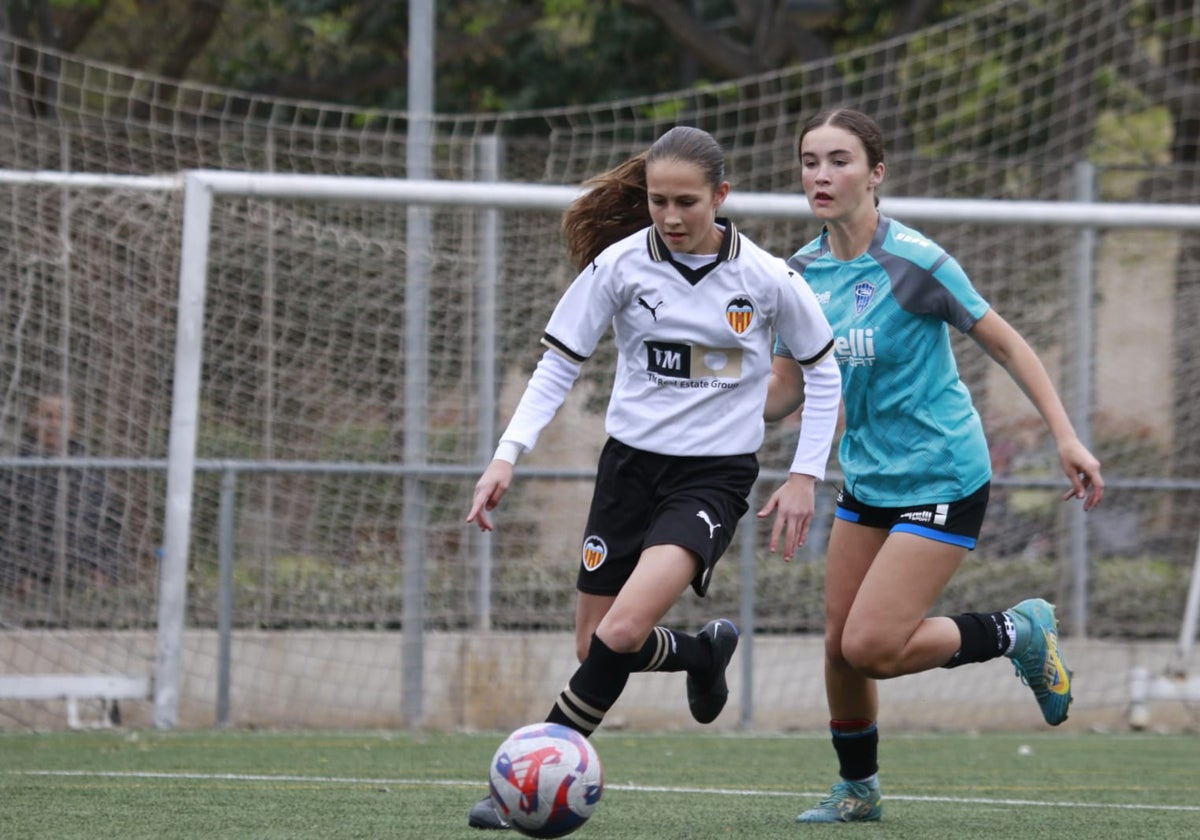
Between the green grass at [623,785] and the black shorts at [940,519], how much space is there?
0.85 metres

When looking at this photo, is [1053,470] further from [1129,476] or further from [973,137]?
[973,137]

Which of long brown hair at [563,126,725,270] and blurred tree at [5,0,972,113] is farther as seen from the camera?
blurred tree at [5,0,972,113]

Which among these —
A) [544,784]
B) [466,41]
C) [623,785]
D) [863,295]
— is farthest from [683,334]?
[466,41]

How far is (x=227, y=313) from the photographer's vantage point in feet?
29.2

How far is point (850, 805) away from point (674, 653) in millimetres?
729

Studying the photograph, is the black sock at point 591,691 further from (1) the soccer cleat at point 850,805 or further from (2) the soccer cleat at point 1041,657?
(2) the soccer cleat at point 1041,657

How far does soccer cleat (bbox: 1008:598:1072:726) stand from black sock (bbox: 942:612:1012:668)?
59 millimetres

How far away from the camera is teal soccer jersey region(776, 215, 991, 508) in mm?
4977

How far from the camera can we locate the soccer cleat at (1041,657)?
5207mm

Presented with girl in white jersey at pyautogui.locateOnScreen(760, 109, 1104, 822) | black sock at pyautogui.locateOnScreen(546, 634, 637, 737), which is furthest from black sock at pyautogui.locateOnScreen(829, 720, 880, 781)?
black sock at pyautogui.locateOnScreen(546, 634, 637, 737)

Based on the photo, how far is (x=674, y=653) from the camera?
16.4 feet

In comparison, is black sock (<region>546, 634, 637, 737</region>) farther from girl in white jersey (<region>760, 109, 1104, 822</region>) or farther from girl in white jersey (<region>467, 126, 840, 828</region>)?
girl in white jersey (<region>760, 109, 1104, 822</region>)

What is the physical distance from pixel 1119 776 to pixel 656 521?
319 cm

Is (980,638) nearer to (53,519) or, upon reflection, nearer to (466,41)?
(53,519)
